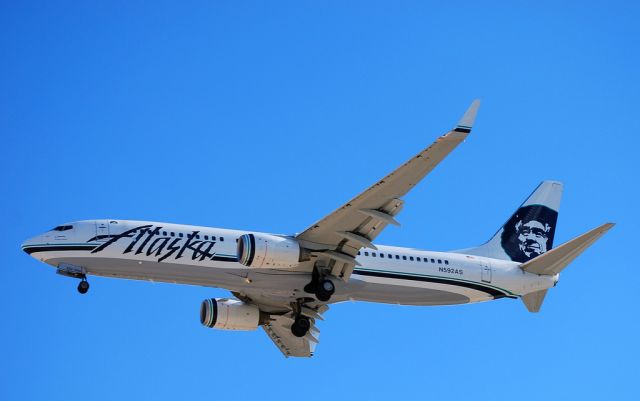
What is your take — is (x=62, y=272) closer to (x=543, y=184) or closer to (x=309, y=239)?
(x=309, y=239)

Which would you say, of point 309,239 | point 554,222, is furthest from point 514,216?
point 309,239

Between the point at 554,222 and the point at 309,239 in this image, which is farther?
the point at 554,222

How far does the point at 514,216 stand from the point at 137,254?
19.9 meters

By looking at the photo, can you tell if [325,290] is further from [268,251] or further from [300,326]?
[300,326]

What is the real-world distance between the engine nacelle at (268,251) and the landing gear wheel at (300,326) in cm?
426

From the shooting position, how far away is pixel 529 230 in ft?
171

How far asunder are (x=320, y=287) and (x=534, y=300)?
35.7 ft

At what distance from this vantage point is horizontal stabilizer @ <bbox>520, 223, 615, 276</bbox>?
42.9m

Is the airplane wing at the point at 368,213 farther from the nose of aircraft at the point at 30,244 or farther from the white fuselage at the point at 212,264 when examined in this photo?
the nose of aircraft at the point at 30,244

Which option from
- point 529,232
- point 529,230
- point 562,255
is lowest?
point 562,255

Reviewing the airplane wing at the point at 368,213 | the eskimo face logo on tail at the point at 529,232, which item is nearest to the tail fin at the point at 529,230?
the eskimo face logo on tail at the point at 529,232

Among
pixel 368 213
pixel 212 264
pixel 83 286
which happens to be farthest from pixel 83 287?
pixel 368 213

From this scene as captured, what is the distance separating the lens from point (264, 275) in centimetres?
4384

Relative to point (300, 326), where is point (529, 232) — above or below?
above
